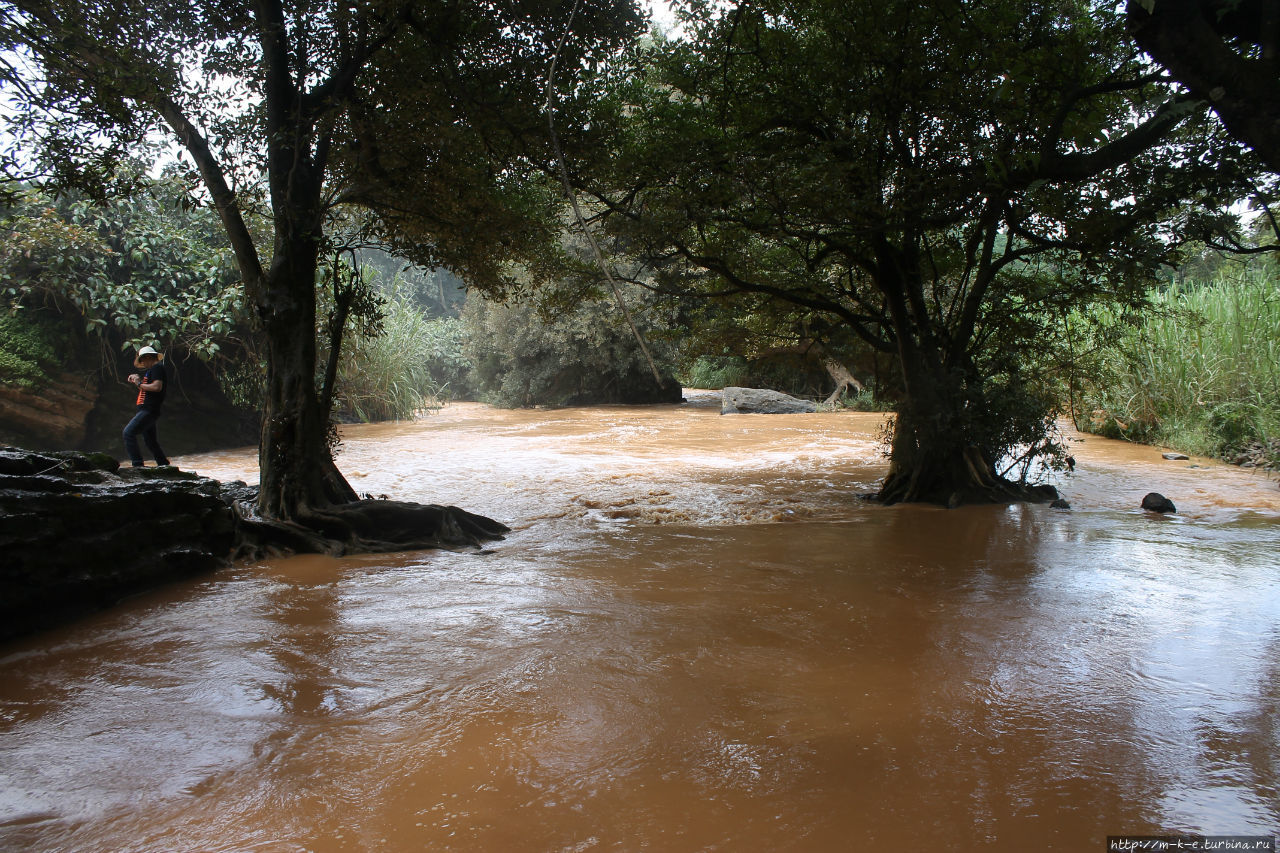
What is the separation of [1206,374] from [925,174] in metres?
9.04

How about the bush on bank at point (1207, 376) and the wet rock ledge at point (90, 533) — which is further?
the bush on bank at point (1207, 376)

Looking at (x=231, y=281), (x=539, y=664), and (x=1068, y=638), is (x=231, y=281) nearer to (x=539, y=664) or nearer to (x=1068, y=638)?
(x=539, y=664)

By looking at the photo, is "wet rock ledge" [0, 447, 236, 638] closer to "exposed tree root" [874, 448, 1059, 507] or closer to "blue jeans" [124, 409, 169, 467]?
"blue jeans" [124, 409, 169, 467]

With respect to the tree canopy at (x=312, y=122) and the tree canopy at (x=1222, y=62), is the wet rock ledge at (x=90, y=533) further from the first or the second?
the tree canopy at (x=1222, y=62)

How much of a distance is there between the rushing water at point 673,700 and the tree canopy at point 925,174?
2596 mm

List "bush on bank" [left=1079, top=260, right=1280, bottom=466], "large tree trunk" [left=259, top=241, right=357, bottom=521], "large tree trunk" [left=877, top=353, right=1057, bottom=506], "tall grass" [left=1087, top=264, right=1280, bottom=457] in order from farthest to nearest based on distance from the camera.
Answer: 1. "tall grass" [left=1087, top=264, right=1280, bottom=457]
2. "bush on bank" [left=1079, top=260, right=1280, bottom=466]
3. "large tree trunk" [left=877, top=353, right=1057, bottom=506]
4. "large tree trunk" [left=259, top=241, right=357, bottom=521]

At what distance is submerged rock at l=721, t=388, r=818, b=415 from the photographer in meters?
21.9

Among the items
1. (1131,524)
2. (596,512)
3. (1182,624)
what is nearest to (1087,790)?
(1182,624)

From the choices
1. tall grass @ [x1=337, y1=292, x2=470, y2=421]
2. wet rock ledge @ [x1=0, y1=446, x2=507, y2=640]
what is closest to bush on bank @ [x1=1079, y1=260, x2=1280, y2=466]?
wet rock ledge @ [x1=0, y1=446, x2=507, y2=640]

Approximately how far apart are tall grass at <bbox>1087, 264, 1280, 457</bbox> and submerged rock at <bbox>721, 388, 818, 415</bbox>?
926 centimetres

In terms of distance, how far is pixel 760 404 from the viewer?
21953mm

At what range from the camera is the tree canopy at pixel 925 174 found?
5.85 m

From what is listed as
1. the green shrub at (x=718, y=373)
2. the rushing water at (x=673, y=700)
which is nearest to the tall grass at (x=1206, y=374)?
the rushing water at (x=673, y=700)

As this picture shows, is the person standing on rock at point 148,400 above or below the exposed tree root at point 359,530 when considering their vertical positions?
above
